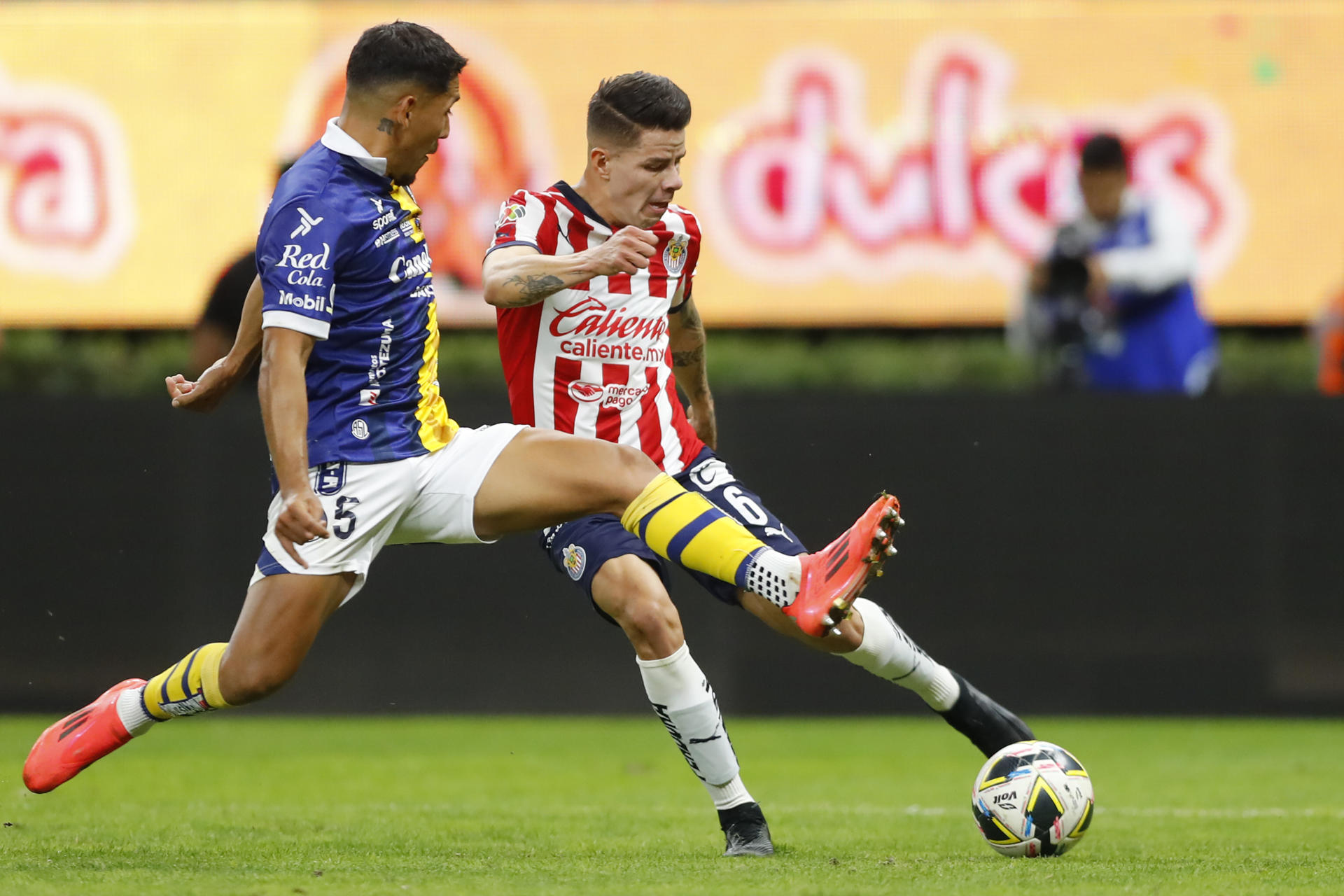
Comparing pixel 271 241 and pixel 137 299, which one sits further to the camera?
pixel 137 299

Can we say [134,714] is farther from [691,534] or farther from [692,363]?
[692,363]

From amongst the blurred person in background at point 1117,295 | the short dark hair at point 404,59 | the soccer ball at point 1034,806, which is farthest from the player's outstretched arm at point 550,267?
the blurred person in background at point 1117,295

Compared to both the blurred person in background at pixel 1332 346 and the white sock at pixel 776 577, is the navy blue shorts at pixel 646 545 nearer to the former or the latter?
the white sock at pixel 776 577

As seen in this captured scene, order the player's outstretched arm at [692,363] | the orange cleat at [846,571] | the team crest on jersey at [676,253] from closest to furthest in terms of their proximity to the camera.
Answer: the orange cleat at [846,571] → the team crest on jersey at [676,253] → the player's outstretched arm at [692,363]

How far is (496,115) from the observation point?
16828 mm

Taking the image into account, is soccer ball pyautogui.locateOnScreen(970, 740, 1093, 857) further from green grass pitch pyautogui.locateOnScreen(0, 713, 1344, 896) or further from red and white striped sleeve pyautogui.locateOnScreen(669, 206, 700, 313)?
red and white striped sleeve pyautogui.locateOnScreen(669, 206, 700, 313)

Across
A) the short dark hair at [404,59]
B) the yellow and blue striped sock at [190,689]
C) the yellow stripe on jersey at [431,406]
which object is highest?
the short dark hair at [404,59]

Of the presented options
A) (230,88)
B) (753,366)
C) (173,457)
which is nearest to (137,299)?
(230,88)

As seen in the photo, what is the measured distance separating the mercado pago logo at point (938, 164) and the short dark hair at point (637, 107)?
11196 millimetres

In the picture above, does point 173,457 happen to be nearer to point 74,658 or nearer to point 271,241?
point 74,658

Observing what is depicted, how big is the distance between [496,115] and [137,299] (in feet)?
12.0

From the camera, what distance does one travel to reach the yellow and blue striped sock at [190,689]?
5.25m

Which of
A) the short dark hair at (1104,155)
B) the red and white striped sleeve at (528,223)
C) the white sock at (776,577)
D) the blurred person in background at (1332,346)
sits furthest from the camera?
the blurred person in background at (1332,346)

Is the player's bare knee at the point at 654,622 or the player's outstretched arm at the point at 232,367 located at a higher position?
the player's outstretched arm at the point at 232,367
